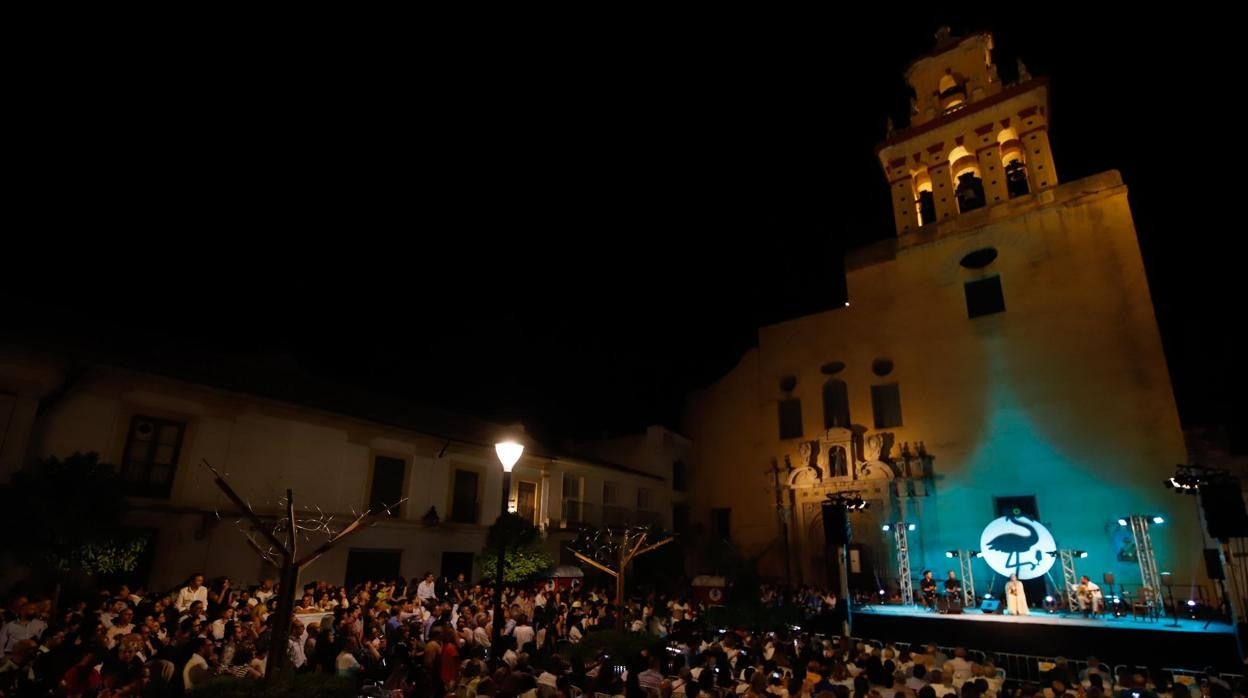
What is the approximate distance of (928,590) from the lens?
19.2 meters

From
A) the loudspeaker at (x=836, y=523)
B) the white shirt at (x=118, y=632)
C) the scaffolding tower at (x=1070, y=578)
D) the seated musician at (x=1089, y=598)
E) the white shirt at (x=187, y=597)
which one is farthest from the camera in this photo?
the loudspeaker at (x=836, y=523)

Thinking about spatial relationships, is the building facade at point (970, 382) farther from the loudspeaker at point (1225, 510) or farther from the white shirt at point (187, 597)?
the white shirt at point (187, 597)

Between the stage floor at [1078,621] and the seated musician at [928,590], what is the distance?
1339mm

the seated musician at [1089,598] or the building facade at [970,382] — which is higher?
the building facade at [970,382]

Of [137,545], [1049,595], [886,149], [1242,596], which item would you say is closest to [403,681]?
[137,545]

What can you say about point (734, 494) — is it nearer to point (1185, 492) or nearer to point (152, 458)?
point (1185, 492)

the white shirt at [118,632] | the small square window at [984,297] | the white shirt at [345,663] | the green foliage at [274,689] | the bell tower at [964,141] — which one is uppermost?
the bell tower at [964,141]

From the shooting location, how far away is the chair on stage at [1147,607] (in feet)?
52.8

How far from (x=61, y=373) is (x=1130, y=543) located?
27325mm

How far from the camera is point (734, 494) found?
27.7m

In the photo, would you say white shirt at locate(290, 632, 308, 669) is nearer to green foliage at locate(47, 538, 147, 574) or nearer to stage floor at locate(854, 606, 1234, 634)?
green foliage at locate(47, 538, 147, 574)

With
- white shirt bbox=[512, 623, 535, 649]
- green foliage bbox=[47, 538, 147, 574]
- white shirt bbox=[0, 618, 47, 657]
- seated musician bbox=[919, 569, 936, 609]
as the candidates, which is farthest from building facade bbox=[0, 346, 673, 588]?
seated musician bbox=[919, 569, 936, 609]

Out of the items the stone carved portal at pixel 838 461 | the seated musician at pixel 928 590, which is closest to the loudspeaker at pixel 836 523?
the seated musician at pixel 928 590

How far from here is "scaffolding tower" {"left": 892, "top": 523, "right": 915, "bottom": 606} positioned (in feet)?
63.9
